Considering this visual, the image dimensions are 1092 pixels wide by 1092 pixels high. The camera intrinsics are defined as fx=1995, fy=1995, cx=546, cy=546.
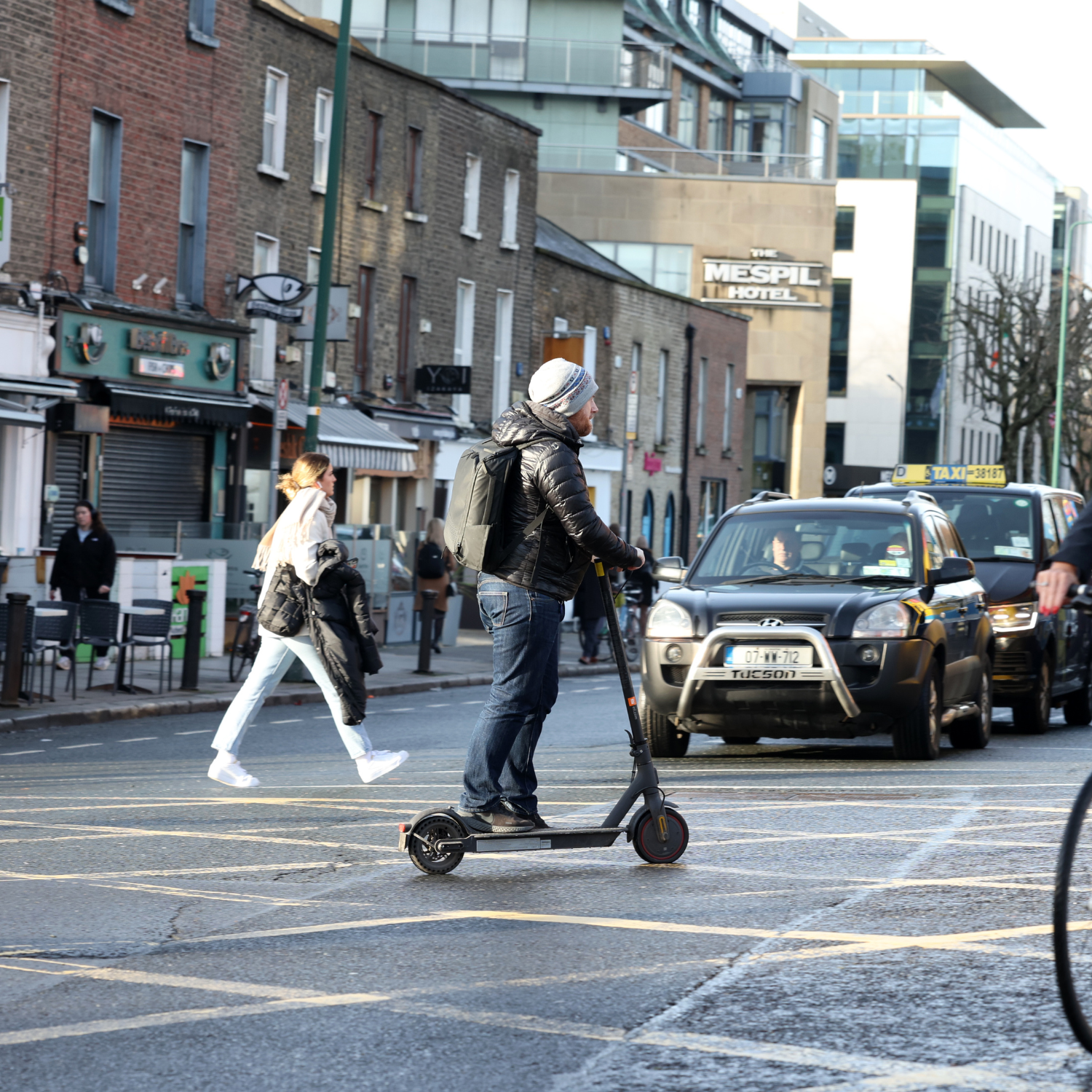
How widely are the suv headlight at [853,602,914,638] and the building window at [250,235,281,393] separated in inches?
729

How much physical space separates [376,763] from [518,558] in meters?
3.57

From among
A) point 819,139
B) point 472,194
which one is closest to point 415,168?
point 472,194

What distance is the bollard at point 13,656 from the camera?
631 inches

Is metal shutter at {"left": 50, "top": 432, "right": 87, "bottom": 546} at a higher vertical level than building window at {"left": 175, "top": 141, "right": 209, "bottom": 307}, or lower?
lower

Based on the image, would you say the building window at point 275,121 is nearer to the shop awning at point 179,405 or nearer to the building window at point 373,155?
the building window at point 373,155

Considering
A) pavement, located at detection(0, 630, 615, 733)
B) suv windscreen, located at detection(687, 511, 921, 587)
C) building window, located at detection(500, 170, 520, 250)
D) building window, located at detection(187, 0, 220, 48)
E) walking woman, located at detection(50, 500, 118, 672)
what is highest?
building window, located at detection(187, 0, 220, 48)

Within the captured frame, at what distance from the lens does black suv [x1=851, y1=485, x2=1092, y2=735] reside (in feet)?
52.1

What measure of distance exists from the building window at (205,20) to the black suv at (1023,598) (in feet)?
45.2

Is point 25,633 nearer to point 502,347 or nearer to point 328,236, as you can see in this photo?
point 328,236

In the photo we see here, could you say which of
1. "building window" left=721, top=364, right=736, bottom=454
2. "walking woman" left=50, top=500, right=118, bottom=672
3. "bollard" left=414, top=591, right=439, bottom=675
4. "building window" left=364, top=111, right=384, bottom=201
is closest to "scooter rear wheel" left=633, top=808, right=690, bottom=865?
"walking woman" left=50, top=500, right=118, bottom=672

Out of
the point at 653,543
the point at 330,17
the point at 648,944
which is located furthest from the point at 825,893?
the point at 330,17

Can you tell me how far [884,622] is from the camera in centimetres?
1234

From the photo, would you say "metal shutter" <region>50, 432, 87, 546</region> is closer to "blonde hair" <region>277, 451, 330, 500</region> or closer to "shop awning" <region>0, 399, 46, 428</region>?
"shop awning" <region>0, 399, 46, 428</region>

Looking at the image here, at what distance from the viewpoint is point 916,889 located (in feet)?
24.6
